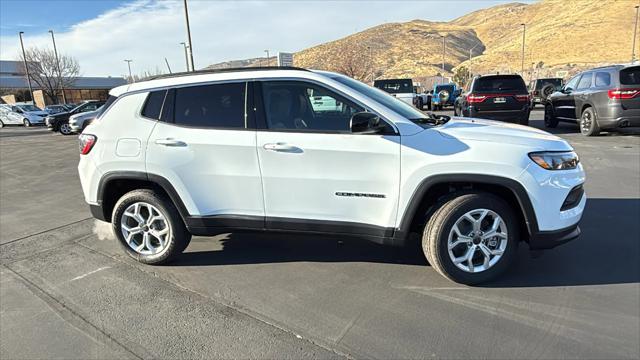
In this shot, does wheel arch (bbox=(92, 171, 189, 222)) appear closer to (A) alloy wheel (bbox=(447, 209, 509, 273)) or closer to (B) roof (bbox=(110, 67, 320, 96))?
(B) roof (bbox=(110, 67, 320, 96))

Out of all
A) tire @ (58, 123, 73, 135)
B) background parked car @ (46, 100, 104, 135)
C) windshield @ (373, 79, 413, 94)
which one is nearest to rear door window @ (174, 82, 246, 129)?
windshield @ (373, 79, 413, 94)

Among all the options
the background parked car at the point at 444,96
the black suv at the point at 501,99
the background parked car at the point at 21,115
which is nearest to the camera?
the black suv at the point at 501,99

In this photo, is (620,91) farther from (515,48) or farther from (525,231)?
(515,48)

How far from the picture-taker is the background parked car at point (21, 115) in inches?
1160

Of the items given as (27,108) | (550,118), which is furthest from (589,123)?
(27,108)

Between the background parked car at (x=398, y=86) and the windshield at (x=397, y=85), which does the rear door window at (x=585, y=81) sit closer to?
the background parked car at (x=398, y=86)

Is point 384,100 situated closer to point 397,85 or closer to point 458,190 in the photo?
point 458,190

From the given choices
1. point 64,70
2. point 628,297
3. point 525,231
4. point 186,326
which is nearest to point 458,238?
point 525,231

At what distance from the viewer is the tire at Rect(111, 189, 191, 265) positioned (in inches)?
153

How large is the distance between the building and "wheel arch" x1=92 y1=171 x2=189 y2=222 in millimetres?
39521

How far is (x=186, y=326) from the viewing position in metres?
2.93

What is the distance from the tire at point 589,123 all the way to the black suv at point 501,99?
1405 millimetres

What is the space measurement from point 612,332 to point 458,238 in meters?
1.15

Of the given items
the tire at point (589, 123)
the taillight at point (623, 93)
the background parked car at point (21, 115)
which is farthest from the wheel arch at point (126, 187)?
the background parked car at point (21, 115)
